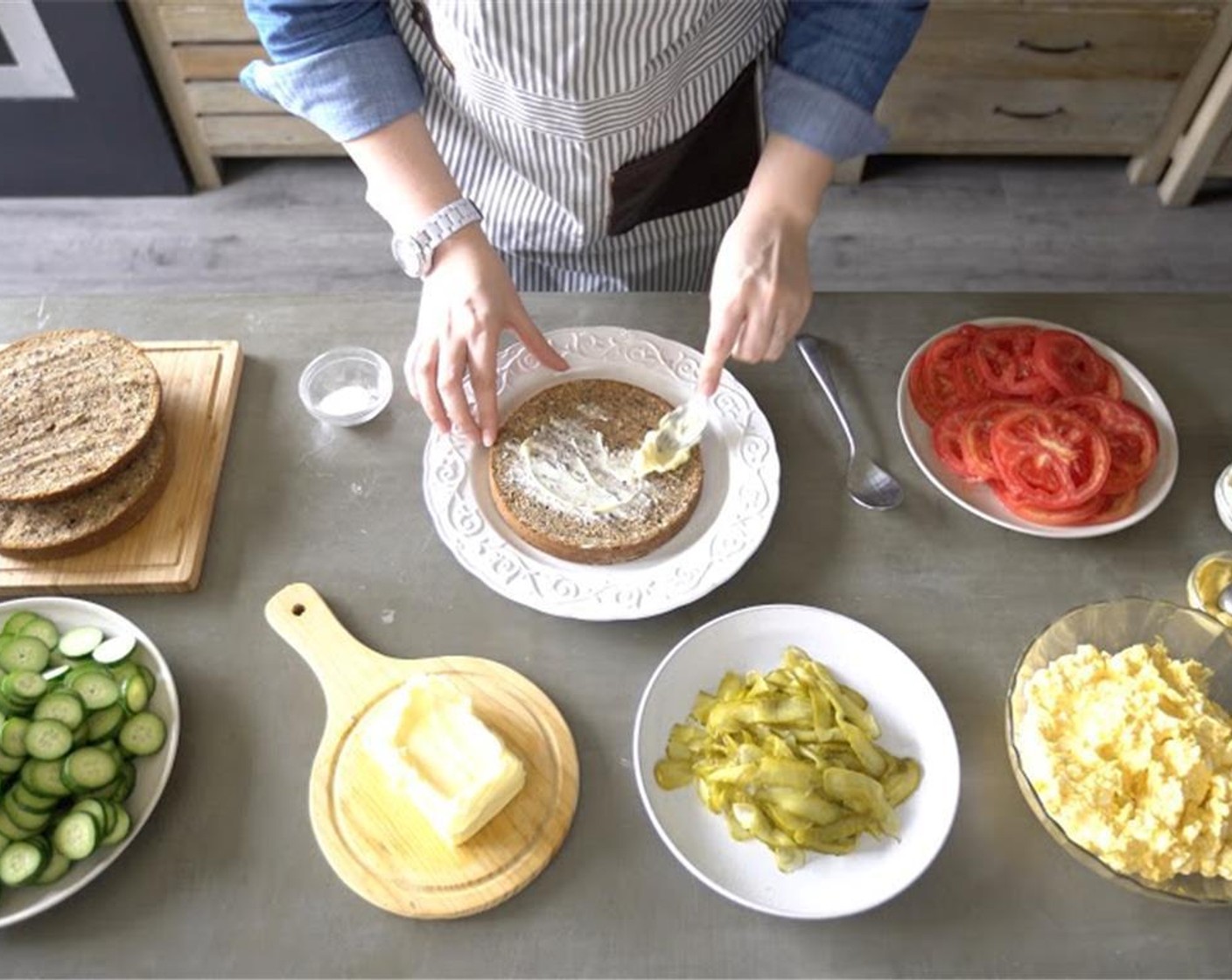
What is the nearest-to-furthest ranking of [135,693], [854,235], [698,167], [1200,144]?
[135,693], [698,167], [1200,144], [854,235]

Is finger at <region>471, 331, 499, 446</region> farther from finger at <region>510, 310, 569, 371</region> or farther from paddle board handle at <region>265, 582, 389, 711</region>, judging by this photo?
paddle board handle at <region>265, 582, 389, 711</region>

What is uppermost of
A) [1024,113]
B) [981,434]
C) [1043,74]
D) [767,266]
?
[767,266]

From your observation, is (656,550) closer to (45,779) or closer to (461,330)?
(461,330)

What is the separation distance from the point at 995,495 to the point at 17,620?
4.00 ft

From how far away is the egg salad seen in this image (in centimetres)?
103

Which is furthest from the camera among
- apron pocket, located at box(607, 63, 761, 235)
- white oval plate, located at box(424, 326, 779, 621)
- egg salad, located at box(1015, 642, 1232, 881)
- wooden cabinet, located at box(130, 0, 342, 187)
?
wooden cabinet, located at box(130, 0, 342, 187)

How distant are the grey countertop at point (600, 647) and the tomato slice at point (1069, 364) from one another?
0.32 feet

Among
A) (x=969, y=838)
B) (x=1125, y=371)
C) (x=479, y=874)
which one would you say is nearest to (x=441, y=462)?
(x=479, y=874)

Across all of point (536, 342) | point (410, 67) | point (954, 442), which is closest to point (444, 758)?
point (536, 342)

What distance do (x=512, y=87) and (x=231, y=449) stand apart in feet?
2.01

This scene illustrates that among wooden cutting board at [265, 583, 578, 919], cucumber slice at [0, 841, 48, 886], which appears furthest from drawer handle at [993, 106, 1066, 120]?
cucumber slice at [0, 841, 48, 886]

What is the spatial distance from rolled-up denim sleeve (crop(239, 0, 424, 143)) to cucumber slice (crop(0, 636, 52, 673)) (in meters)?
0.71

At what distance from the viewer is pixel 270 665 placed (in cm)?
123

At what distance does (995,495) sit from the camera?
1358 mm
